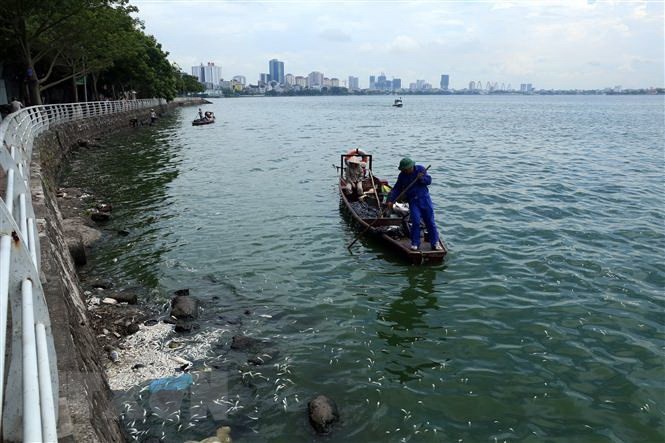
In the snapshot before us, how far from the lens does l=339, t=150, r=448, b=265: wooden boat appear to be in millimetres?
11702

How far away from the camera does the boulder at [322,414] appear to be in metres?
6.31

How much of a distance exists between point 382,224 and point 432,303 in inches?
150

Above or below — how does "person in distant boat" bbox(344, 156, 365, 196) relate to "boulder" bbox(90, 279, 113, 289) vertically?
above

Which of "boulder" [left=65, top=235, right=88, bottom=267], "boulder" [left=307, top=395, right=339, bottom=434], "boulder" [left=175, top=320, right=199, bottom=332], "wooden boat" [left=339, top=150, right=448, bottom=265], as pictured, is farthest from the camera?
"wooden boat" [left=339, top=150, right=448, bottom=265]

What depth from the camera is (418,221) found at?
1175 centimetres

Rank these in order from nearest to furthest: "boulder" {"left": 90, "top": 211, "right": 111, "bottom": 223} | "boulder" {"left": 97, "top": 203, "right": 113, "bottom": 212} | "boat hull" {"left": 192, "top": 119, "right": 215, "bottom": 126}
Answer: "boulder" {"left": 90, "top": 211, "right": 111, "bottom": 223} < "boulder" {"left": 97, "top": 203, "right": 113, "bottom": 212} < "boat hull" {"left": 192, "top": 119, "right": 215, "bottom": 126}

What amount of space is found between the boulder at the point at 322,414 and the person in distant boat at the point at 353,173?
10.7 m

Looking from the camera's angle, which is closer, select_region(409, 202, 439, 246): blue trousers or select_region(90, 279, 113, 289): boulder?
select_region(90, 279, 113, 289): boulder

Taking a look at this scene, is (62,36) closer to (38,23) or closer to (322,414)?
(38,23)

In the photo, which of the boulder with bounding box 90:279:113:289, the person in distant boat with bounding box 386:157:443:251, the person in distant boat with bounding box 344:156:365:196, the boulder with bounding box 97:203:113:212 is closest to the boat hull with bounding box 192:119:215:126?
the boulder with bounding box 97:203:113:212

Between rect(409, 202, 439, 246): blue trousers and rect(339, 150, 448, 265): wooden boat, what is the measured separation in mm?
275

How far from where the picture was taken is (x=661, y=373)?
24.8 feet

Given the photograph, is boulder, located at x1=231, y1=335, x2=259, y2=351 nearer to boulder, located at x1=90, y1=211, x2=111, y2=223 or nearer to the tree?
boulder, located at x1=90, y1=211, x2=111, y2=223

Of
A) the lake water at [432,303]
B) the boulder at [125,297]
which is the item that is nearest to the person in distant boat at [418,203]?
the lake water at [432,303]
